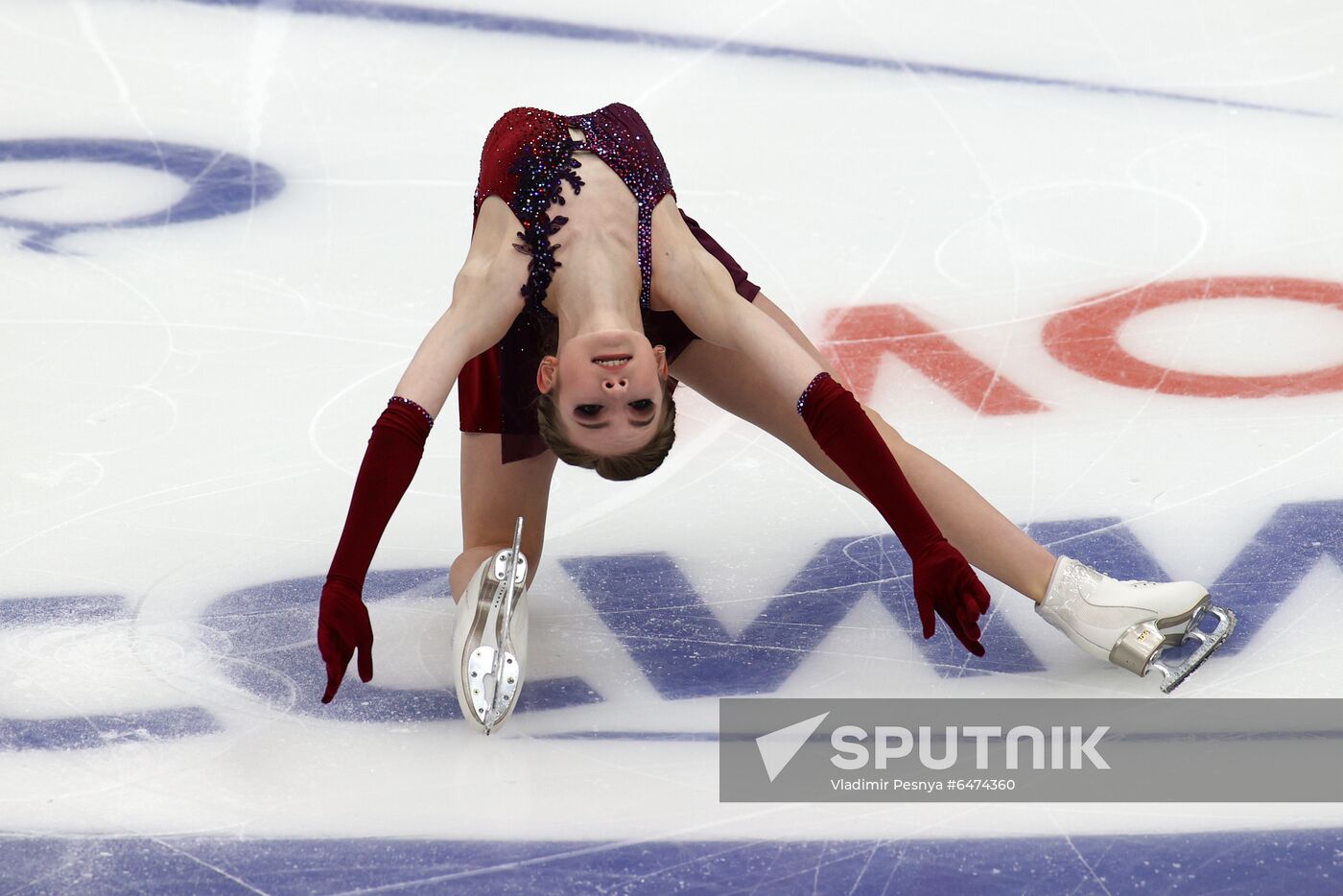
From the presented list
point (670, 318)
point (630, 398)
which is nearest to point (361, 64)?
point (670, 318)

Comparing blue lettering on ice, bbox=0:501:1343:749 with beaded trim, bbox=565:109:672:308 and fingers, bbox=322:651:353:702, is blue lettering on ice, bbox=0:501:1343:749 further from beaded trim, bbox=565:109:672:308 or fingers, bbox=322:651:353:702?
beaded trim, bbox=565:109:672:308

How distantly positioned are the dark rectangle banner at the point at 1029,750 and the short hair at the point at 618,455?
448 millimetres

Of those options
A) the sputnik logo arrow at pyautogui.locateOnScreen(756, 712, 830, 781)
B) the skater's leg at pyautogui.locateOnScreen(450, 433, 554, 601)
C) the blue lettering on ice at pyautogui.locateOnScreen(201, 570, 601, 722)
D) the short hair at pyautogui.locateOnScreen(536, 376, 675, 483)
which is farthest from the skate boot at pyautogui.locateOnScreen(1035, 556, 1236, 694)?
the skater's leg at pyautogui.locateOnScreen(450, 433, 554, 601)

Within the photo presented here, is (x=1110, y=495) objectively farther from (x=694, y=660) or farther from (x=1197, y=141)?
(x=1197, y=141)

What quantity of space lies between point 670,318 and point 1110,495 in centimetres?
110

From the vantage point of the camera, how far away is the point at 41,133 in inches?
215

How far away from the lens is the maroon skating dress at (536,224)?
3119 mm

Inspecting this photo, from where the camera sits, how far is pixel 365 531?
2818 mm

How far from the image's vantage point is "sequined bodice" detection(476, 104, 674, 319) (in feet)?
10.2

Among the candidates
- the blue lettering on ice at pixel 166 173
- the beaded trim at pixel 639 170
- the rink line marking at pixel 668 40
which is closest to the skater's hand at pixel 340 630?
the beaded trim at pixel 639 170

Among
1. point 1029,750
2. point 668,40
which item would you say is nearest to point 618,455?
point 1029,750

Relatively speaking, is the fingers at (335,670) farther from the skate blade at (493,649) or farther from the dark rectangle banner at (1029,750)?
the dark rectangle banner at (1029,750)

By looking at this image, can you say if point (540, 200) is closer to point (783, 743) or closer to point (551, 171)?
point (551, 171)

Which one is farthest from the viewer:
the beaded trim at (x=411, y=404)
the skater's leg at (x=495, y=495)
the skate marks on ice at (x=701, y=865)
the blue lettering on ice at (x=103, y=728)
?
the skater's leg at (x=495, y=495)
